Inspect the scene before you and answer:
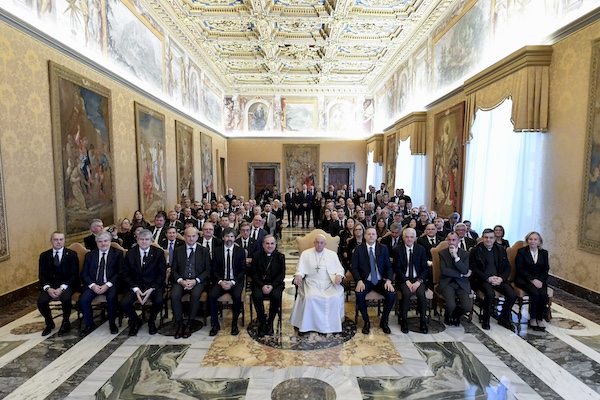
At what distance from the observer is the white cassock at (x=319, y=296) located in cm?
488

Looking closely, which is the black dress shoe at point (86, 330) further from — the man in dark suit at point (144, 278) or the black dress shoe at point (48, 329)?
the man in dark suit at point (144, 278)

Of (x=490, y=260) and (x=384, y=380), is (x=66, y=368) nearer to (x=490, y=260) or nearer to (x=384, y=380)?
(x=384, y=380)

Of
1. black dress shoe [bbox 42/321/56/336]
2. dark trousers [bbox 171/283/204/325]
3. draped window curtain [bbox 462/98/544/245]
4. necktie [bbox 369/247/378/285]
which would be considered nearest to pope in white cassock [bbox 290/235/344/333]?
necktie [bbox 369/247/378/285]

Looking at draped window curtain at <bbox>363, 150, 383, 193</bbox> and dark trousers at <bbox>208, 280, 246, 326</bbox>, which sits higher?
draped window curtain at <bbox>363, 150, 383, 193</bbox>

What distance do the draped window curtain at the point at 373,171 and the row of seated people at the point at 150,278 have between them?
1401cm

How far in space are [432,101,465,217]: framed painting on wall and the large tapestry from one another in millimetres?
3660

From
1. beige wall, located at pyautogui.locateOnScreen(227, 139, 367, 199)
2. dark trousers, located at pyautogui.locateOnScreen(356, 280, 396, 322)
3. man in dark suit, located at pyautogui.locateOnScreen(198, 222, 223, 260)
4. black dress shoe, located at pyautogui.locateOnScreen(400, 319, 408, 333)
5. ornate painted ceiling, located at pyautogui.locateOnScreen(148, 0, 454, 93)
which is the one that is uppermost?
ornate painted ceiling, located at pyautogui.locateOnScreen(148, 0, 454, 93)

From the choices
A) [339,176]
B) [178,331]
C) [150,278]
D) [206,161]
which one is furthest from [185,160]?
Answer: [339,176]

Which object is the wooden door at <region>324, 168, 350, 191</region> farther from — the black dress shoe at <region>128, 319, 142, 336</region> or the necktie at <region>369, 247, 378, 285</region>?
the black dress shoe at <region>128, 319, 142, 336</region>

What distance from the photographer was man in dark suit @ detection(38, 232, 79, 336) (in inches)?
189

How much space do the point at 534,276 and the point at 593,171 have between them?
2031 mm

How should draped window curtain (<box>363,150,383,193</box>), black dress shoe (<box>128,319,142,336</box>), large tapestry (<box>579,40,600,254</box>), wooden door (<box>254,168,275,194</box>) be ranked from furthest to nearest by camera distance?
wooden door (<box>254,168,275,194</box>) < draped window curtain (<box>363,150,383,193</box>) < large tapestry (<box>579,40,600,254</box>) < black dress shoe (<box>128,319,142,336</box>)

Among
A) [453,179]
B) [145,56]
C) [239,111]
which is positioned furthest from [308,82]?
[453,179]

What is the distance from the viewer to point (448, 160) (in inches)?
399
